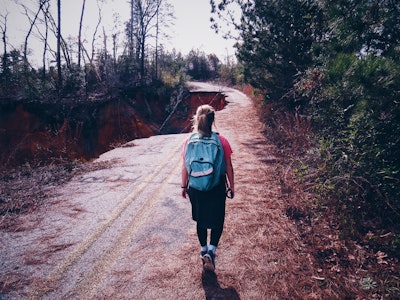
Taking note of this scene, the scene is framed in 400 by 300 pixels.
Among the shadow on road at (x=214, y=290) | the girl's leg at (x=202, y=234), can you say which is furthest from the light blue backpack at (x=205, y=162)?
the shadow on road at (x=214, y=290)

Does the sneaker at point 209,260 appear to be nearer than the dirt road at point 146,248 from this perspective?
No

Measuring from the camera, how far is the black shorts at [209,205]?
276cm

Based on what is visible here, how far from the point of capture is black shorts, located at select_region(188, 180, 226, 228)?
2756mm

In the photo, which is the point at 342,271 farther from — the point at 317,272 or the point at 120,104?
the point at 120,104

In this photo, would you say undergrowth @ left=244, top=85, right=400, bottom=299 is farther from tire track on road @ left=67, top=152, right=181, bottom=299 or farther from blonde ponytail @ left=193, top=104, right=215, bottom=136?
tire track on road @ left=67, top=152, right=181, bottom=299

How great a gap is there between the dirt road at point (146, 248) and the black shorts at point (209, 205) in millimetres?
640

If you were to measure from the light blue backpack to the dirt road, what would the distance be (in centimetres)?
111

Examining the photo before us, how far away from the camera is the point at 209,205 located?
2.76m

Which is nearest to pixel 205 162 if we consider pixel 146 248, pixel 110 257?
pixel 146 248

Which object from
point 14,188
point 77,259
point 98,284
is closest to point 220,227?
point 98,284

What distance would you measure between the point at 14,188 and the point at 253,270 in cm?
505

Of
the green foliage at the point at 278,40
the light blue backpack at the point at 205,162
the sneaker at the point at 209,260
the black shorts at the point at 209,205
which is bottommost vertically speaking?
the sneaker at the point at 209,260

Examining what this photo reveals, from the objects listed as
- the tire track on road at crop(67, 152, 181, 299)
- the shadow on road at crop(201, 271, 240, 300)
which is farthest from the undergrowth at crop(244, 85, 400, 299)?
the tire track on road at crop(67, 152, 181, 299)

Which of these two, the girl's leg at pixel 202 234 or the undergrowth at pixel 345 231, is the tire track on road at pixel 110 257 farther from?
the undergrowth at pixel 345 231
